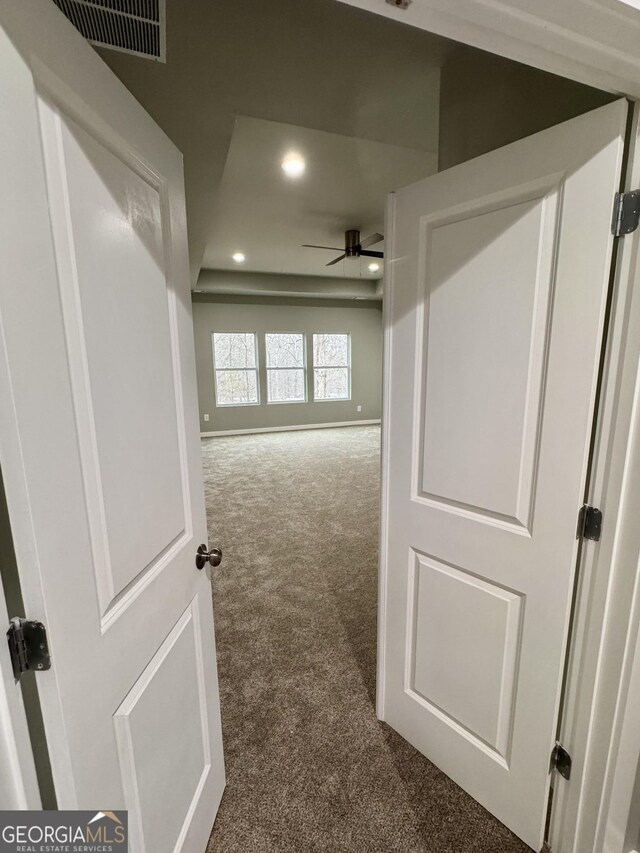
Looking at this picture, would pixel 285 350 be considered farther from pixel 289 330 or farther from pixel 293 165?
pixel 293 165

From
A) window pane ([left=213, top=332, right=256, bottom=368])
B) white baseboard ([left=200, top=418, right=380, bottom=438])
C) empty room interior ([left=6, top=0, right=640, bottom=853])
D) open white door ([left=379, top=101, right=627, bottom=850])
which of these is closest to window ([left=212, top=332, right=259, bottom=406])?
window pane ([left=213, top=332, right=256, bottom=368])

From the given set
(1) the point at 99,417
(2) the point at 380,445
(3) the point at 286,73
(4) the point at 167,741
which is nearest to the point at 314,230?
(3) the point at 286,73

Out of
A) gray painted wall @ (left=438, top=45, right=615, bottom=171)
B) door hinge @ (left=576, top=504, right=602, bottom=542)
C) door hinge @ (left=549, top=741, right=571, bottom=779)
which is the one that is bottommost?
door hinge @ (left=549, top=741, right=571, bottom=779)

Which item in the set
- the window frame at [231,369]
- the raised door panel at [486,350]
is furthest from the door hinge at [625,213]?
the window frame at [231,369]

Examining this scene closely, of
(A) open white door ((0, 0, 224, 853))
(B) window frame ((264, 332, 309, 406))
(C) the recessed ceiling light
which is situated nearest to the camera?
(A) open white door ((0, 0, 224, 853))

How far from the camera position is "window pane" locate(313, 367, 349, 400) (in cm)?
829

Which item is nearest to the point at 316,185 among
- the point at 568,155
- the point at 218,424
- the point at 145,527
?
the point at 568,155

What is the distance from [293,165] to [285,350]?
16.6ft

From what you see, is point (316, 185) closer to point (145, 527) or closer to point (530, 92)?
point (530, 92)

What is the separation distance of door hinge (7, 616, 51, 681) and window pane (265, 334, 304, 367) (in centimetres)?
739

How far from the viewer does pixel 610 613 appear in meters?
0.98

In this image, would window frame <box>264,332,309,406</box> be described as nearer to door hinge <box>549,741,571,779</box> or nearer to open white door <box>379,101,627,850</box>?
open white door <box>379,101,627,850</box>

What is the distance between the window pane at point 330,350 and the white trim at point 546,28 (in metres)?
7.40

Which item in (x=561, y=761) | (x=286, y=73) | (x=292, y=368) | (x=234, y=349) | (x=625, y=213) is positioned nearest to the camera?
(x=625, y=213)
